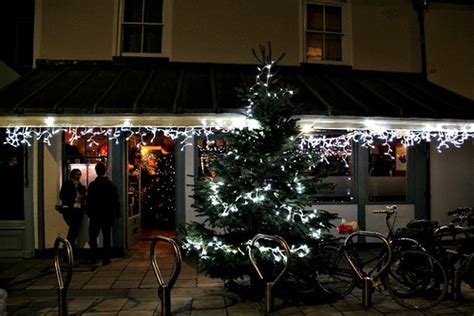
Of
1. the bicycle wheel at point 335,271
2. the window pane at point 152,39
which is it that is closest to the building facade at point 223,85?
the window pane at point 152,39

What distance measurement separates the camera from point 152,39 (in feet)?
32.3

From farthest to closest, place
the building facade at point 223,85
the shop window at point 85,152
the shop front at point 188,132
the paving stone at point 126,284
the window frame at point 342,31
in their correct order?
the window frame at point 342,31 < the shop window at point 85,152 < the building facade at point 223,85 < the shop front at point 188,132 < the paving stone at point 126,284

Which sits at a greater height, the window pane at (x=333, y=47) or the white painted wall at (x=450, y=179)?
the window pane at (x=333, y=47)

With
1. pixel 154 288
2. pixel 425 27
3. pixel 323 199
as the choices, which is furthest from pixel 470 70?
pixel 154 288

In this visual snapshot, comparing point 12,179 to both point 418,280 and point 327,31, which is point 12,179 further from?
point 418,280

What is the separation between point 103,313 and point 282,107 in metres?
3.77

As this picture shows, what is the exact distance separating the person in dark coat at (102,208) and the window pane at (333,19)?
19.9 feet

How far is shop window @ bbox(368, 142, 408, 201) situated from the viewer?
1026 centimetres

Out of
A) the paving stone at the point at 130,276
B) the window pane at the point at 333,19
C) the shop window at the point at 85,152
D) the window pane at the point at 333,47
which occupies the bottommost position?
the paving stone at the point at 130,276

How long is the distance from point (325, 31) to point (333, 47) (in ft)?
1.38

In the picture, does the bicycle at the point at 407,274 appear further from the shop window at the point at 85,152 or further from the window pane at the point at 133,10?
the window pane at the point at 133,10

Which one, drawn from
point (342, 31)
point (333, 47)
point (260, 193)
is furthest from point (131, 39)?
point (260, 193)

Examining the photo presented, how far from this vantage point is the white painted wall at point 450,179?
33.9 feet

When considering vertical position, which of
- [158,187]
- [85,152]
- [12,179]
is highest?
[85,152]
